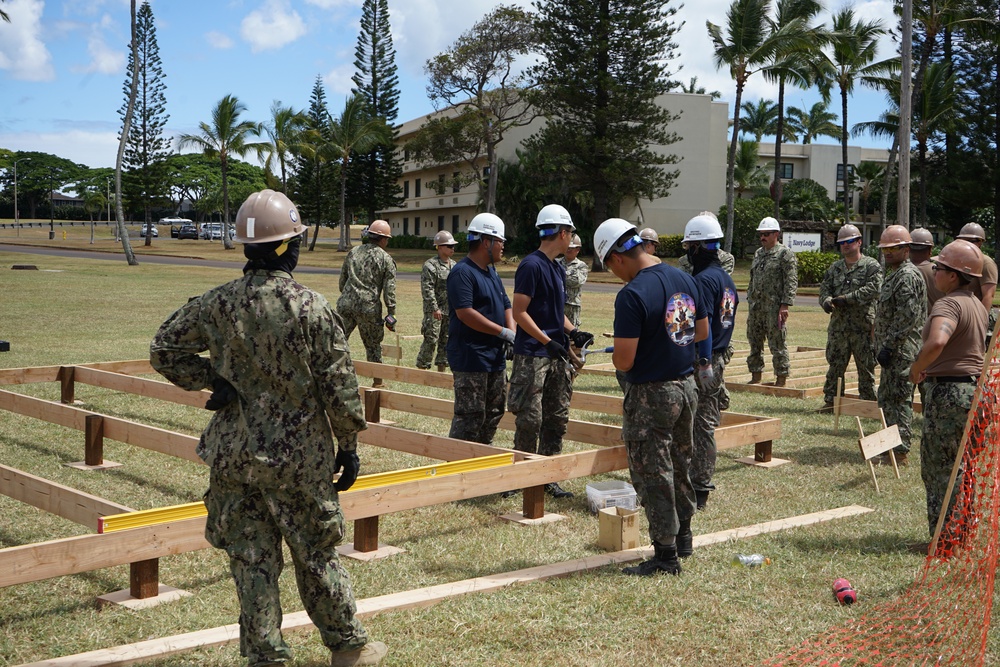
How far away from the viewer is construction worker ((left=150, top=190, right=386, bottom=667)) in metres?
3.44

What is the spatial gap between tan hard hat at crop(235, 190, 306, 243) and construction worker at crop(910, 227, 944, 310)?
249 inches

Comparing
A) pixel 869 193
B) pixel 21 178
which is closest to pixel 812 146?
pixel 869 193

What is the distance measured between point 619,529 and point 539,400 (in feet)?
4.27

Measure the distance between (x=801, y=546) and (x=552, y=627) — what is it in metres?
2.05

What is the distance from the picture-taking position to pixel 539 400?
21.4 ft

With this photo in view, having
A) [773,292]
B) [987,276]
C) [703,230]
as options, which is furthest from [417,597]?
[773,292]

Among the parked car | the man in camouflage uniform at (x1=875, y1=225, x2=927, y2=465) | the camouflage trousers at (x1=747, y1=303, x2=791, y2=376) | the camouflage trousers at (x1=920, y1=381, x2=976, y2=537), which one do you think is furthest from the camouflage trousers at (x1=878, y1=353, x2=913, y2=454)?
the parked car

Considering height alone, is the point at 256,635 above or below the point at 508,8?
below

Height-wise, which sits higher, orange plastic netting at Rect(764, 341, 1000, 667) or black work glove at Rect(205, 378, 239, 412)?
black work glove at Rect(205, 378, 239, 412)

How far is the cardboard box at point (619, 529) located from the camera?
5480 mm

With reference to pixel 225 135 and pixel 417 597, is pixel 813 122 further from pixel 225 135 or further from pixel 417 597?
pixel 417 597

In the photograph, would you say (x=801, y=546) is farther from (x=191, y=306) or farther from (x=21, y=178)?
(x=21, y=178)

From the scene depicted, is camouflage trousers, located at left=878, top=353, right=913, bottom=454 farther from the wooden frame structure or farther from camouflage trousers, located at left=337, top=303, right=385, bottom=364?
camouflage trousers, located at left=337, top=303, right=385, bottom=364

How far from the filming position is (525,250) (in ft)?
150
